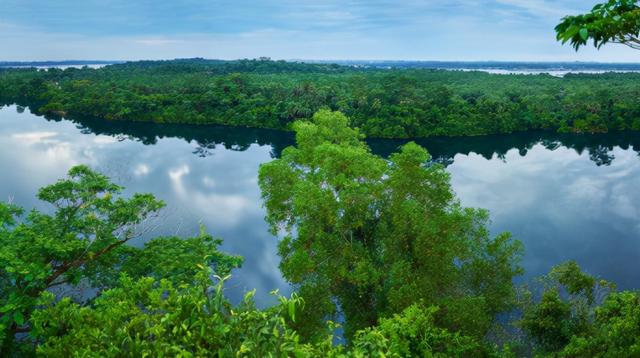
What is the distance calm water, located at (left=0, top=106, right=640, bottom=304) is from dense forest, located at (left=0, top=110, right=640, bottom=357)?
10.1 meters

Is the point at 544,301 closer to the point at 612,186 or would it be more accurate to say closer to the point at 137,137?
the point at 612,186

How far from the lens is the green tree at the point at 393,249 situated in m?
19.3

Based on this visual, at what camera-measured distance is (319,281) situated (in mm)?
22078

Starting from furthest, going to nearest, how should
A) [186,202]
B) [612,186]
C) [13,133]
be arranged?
[13,133], [612,186], [186,202]

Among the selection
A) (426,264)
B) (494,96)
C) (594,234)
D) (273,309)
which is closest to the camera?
(273,309)

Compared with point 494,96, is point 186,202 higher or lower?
lower

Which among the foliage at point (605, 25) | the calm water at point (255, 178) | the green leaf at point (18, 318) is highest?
the foliage at point (605, 25)

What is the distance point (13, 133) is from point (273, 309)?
319ft

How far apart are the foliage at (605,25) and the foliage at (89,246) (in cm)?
1147

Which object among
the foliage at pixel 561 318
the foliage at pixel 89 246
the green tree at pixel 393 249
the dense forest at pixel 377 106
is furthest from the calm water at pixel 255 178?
the foliage at pixel 561 318

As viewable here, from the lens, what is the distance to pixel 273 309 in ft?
25.4

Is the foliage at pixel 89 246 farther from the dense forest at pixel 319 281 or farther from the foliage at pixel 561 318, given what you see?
the foliage at pixel 561 318

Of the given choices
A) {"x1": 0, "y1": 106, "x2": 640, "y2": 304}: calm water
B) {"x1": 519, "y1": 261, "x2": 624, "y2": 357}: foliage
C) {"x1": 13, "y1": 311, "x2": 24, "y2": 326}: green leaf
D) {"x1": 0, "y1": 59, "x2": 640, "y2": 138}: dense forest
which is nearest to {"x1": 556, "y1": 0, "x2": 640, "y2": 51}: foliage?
{"x1": 519, "y1": 261, "x2": 624, "y2": 357}: foliage

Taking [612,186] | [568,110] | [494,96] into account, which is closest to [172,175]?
[612,186]
